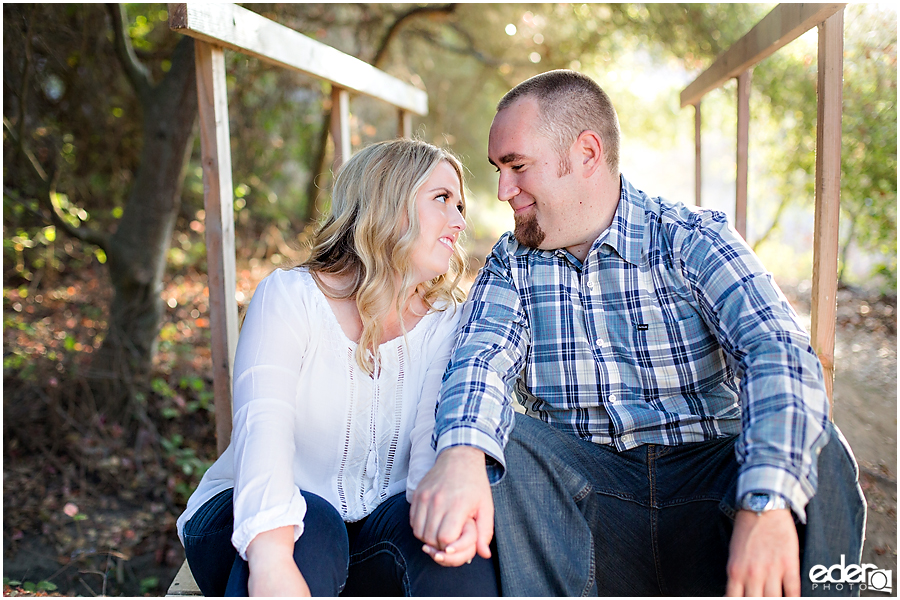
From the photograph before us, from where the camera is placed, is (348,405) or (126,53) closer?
(348,405)

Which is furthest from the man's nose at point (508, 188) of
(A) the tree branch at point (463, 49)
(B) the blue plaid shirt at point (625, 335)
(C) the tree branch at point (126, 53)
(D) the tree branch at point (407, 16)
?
(A) the tree branch at point (463, 49)

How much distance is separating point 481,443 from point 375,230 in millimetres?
660

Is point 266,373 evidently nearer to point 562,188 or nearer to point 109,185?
point 562,188

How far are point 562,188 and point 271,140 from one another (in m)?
4.58

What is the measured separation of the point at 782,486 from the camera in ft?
3.94

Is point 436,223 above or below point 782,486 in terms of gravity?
above

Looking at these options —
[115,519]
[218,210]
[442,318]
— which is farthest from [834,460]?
[115,519]

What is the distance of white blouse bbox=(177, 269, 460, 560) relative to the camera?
60.3 inches

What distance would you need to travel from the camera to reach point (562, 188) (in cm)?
186

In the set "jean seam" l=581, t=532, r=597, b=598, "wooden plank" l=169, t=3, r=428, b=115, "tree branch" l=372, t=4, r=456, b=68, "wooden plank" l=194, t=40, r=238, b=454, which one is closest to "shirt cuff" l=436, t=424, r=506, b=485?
"jean seam" l=581, t=532, r=597, b=598

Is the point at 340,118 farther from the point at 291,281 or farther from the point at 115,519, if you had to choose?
the point at 115,519

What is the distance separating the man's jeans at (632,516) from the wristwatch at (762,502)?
8cm

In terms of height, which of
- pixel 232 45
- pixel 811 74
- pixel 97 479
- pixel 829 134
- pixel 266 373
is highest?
pixel 811 74

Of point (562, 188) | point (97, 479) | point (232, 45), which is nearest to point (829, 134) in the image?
point (562, 188)
